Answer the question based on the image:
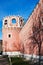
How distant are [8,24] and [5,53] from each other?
3.90 metres

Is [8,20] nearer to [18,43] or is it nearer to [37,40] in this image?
[18,43]

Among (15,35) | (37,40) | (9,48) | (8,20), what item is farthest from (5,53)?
(37,40)

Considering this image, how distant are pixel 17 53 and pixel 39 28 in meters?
13.0

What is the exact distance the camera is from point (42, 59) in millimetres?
11508

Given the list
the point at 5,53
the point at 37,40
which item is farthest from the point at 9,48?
the point at 37,40

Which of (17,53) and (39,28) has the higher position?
(39,28)

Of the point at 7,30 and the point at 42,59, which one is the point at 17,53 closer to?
the point at 7,30

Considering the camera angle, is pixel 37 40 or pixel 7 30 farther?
pixel 7 30

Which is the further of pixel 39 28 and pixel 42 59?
pixel 39 28

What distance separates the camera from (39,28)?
12367mm

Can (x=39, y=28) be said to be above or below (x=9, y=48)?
above

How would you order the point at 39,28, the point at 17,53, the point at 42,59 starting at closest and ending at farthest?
the point at 42,59 < the point at 39,28 < the point at 17,53

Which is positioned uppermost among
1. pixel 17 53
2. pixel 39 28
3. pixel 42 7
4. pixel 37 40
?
pixel 42 7

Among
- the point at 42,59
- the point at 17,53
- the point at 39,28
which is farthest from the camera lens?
the point at 17,53
